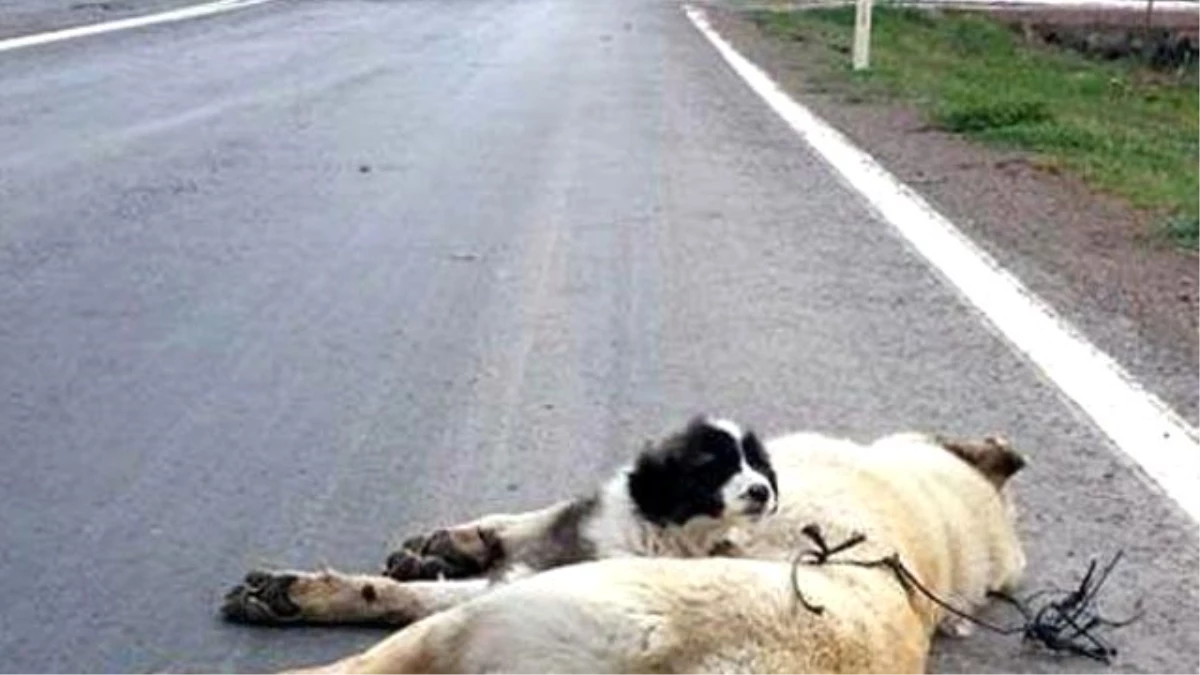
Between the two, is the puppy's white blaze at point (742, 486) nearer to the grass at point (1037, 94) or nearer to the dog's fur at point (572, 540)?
the dog's fur at point (572, 540)

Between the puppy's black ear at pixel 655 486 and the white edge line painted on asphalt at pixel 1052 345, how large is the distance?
5.94ft

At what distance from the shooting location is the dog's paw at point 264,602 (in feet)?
17.1

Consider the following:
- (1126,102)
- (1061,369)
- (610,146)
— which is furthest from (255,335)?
(1126,102)

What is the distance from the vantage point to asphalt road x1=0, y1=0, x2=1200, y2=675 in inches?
229

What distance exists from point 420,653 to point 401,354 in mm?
4405

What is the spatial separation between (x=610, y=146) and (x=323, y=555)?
10326mm

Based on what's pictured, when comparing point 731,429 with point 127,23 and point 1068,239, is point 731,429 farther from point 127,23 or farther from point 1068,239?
point 127,23

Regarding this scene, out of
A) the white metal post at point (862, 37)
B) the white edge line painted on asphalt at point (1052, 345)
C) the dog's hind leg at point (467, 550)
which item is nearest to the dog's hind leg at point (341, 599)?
the dog's hind leg at point (467, 550)

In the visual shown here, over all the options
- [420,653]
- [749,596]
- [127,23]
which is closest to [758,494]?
[749,596]

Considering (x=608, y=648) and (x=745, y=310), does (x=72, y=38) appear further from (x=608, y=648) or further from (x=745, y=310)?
(x=608, y=648)

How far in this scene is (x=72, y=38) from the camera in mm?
26453

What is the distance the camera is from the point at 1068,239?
40.2 feet

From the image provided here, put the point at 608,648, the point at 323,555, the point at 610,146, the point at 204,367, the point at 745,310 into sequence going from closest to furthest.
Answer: the point at 608,648 < the point at 323,555 < the point at 204,367 < the point at 745,310 < the point at 610,146

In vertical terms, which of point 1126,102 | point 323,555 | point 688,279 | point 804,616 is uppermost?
point 804,616
